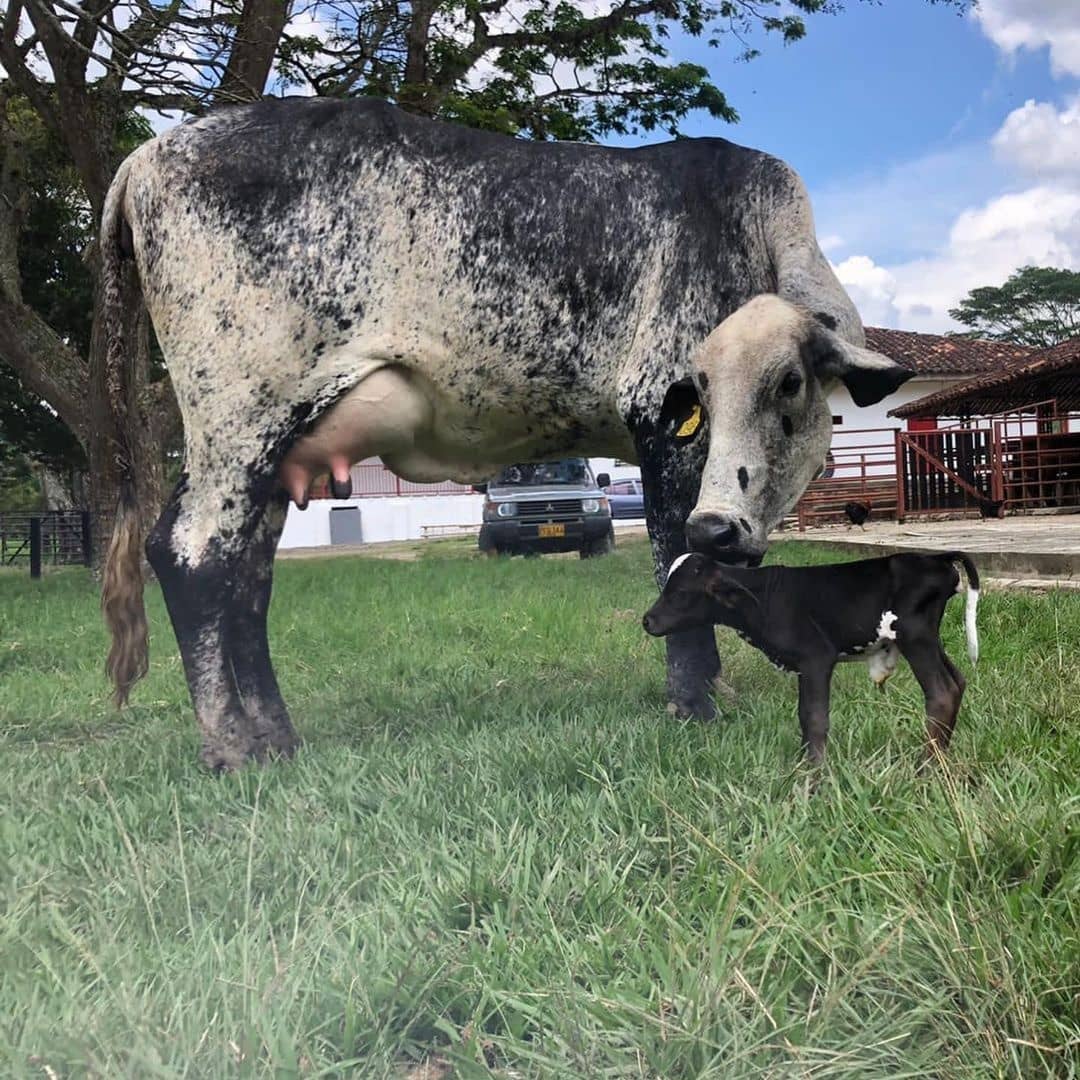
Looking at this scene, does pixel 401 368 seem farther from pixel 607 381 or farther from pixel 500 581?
pixel 500 581

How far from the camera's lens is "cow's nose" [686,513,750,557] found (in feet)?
7.32

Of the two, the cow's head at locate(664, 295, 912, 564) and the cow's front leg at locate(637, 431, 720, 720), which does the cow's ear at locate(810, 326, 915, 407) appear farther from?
the cow's front leg at locate(637, 431, 720, 720)

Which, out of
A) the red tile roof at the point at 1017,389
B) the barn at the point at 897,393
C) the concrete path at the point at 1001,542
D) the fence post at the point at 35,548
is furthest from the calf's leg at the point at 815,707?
the barn at the point at 897,393

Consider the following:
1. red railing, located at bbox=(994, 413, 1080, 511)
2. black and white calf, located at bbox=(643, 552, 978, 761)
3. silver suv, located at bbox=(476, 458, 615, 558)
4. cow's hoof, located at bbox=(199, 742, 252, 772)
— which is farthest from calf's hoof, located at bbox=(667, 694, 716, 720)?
red railing, located at bbox=(994, 413, 1080, 511)

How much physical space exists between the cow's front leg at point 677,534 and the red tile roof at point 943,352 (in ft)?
77.6

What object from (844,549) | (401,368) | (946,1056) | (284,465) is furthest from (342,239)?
(844,549)

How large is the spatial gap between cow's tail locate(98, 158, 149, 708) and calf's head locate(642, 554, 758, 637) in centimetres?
168

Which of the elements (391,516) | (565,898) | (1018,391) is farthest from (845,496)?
(565,898)

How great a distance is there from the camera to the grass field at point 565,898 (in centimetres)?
141

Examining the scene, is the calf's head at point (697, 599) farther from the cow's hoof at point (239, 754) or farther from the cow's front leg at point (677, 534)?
the cow's hoof at point (239, 754)

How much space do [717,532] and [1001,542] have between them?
27.6 ft

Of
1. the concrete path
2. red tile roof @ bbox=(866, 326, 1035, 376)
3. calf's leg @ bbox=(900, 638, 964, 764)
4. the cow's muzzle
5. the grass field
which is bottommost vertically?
the grass field

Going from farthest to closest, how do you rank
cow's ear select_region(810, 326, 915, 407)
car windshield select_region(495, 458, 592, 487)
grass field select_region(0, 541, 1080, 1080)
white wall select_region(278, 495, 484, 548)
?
1. white wall select_region(278, 495, 484, 548)
2. car windshield select_region(495, 458, 592, 487)
3. cow's ear select_region(810, 326, 915, 407)
4. grass field select_region(0, 541, 1080, 1080)

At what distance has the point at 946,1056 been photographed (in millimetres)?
1388
